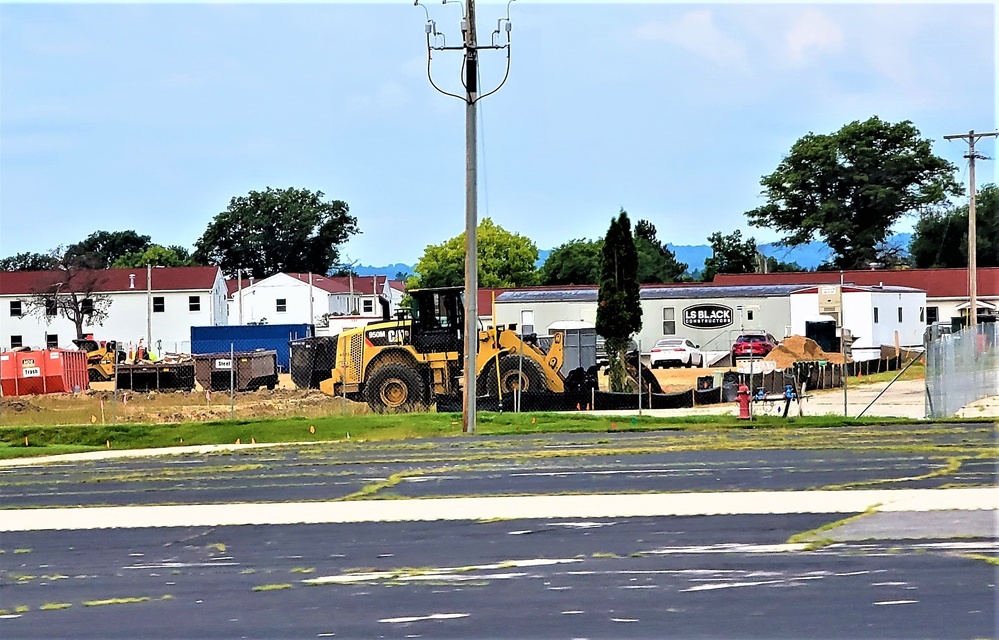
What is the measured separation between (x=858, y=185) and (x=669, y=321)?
49602mm

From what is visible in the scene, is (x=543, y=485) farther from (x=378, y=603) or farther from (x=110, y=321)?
(x=110, y=321)

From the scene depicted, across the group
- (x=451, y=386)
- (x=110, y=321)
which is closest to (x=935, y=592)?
(x=451, y=386)

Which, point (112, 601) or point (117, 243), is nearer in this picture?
point (112, 601)

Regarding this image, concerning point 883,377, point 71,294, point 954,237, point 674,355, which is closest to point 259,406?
point 883,377

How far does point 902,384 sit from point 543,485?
1191 inches

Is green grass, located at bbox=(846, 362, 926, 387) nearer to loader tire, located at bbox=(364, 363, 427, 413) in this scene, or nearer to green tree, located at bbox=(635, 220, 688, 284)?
loader tire, located at bbox=(364, 363, 427, 413)

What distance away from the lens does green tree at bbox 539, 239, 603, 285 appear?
107125 mm

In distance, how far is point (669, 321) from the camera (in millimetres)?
68438

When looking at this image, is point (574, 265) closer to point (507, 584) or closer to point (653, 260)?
point (653, 260)

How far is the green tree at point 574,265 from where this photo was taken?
10712 cm

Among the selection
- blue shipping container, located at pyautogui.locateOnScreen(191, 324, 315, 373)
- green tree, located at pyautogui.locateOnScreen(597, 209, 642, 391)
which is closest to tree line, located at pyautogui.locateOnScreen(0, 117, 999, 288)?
blue shipping container, located at pyautogui.locateOnScreen(191, 324, 315, 373)

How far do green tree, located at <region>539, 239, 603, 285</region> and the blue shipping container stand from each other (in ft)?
111

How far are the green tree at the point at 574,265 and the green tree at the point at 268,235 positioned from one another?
40447mm

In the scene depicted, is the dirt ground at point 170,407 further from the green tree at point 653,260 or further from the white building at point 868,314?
the green tree at point 653,260
